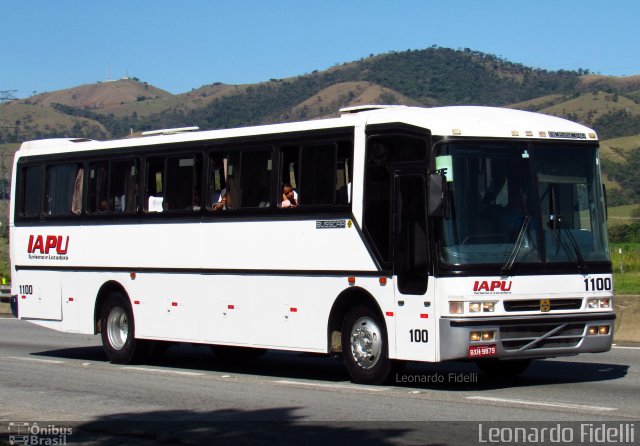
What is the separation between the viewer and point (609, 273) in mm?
13883

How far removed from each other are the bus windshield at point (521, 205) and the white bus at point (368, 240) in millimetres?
16

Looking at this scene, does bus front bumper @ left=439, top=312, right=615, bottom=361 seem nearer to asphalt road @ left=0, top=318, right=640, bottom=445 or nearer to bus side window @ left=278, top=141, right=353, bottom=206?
asphalt road @ left=0, top=318, right=640, bottom=445

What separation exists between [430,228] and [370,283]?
49.1 inches

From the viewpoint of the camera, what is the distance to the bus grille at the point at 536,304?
1323 centimetres

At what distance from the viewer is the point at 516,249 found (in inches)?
523

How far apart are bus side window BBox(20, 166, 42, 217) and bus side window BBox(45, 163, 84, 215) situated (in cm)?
23

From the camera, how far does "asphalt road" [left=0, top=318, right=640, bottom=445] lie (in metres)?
10.7

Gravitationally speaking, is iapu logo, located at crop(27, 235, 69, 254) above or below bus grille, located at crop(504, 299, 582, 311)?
above

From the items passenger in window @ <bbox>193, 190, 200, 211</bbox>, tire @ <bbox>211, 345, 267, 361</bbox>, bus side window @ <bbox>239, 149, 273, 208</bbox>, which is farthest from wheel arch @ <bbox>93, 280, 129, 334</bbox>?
bus side window @ <bbox>239, 149, 273, 208</bbox>

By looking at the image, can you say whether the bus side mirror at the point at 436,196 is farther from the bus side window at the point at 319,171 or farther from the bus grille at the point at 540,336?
the bus side window at the point at 319,171

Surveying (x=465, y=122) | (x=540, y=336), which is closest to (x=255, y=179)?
(x=465, y=122)

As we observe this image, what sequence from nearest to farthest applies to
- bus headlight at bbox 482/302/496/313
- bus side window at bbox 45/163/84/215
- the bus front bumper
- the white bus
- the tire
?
the bus front bumper → bus headlight at bbox 482/302/496/313 → the white bus → the tire → bus side window at bbox 45/163/84/215

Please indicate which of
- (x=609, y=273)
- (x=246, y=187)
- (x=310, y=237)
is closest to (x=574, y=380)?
(x=609, y=273)

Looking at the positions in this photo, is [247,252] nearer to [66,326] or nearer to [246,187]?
[246,187]
